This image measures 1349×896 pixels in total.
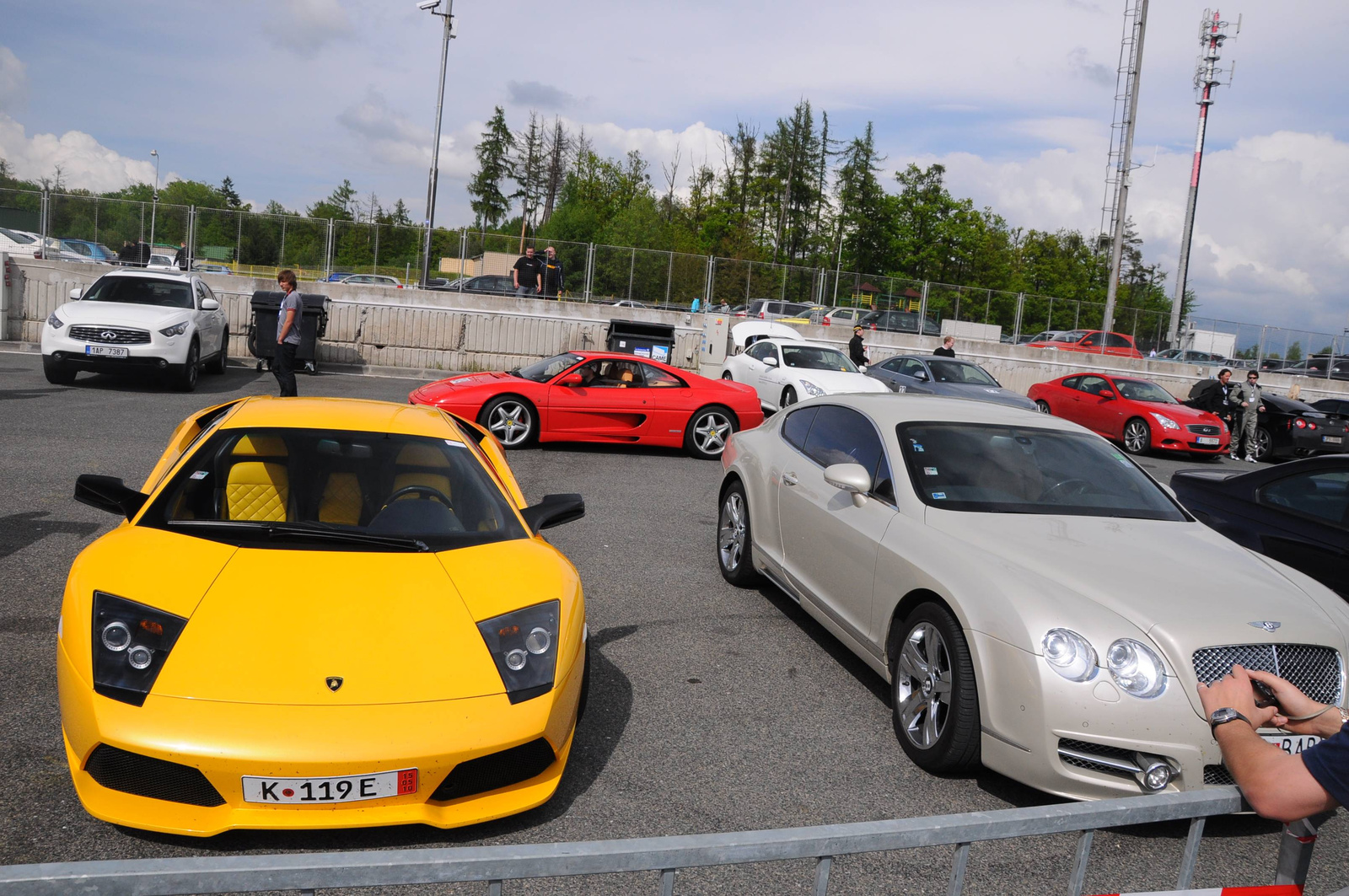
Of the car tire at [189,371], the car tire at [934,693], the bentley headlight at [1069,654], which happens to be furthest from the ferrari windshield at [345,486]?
the car tire at [189,371]

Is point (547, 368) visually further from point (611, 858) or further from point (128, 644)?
point (611, 858)

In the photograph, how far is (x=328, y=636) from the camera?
3.19m

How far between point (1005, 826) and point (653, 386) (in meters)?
10.9

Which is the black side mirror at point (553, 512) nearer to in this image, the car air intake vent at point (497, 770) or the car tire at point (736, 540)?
the car air intake vent at point (497, 770)

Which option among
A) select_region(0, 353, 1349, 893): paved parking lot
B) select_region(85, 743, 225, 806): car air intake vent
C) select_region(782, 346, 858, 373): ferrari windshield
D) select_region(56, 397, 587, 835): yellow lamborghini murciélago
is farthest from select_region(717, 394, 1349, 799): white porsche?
select_region(782, 346, 858, 373): ferrari windshield

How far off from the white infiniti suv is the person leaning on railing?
14.5 meters

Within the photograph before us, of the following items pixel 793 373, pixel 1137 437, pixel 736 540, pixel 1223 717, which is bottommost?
pixel 736 540

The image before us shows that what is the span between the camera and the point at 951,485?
4781mm

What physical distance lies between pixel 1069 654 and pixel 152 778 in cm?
296

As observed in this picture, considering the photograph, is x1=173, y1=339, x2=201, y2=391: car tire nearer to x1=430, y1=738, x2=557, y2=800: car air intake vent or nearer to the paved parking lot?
the paved parking lot

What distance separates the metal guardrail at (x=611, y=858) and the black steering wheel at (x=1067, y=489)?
118 inches

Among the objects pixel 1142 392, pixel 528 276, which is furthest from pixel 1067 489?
pixel 528 276

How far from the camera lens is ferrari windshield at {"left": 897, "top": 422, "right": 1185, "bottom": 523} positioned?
4730mm

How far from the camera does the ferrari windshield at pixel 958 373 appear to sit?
62.4ft
